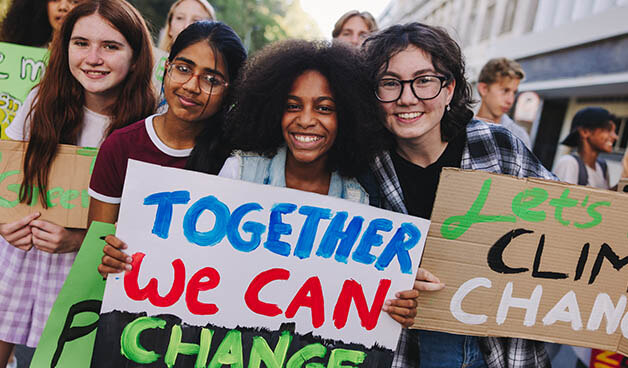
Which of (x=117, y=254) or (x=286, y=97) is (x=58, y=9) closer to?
(x=286, y=97)

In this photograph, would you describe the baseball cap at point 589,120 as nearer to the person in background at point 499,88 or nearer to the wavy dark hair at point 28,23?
the person in background at point 499,88

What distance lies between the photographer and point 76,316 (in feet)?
5.37

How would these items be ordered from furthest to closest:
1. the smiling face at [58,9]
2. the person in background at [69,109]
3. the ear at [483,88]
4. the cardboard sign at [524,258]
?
the ear at [483,88]
the smiling face at [58,9]
the person in background at [69,109]
the cardboard sign at [524,258]

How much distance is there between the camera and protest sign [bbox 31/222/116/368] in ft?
5.26

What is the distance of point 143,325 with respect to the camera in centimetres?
150

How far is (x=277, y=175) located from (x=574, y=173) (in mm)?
2802

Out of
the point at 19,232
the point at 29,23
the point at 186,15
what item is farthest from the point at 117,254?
the point at 186,15

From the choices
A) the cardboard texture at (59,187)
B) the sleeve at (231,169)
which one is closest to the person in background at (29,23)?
the cardboard texture at (59,187)

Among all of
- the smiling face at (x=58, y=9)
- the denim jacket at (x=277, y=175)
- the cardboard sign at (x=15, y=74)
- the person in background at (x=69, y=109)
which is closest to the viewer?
the denim jacket at (x=277, y=175)

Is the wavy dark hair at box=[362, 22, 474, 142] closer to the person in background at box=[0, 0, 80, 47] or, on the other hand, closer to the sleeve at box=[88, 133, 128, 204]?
the sleeve at box=[88, 133, 128, 204]

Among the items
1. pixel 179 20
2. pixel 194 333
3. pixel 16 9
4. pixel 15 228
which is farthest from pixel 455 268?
pixel 16 9

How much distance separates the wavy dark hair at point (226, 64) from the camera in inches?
69.8

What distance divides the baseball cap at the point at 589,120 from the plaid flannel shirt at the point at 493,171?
2.26 metres

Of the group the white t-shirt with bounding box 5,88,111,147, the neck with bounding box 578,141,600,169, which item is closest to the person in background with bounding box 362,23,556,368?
the white t-shirt with bounding box 5,88,111,147
